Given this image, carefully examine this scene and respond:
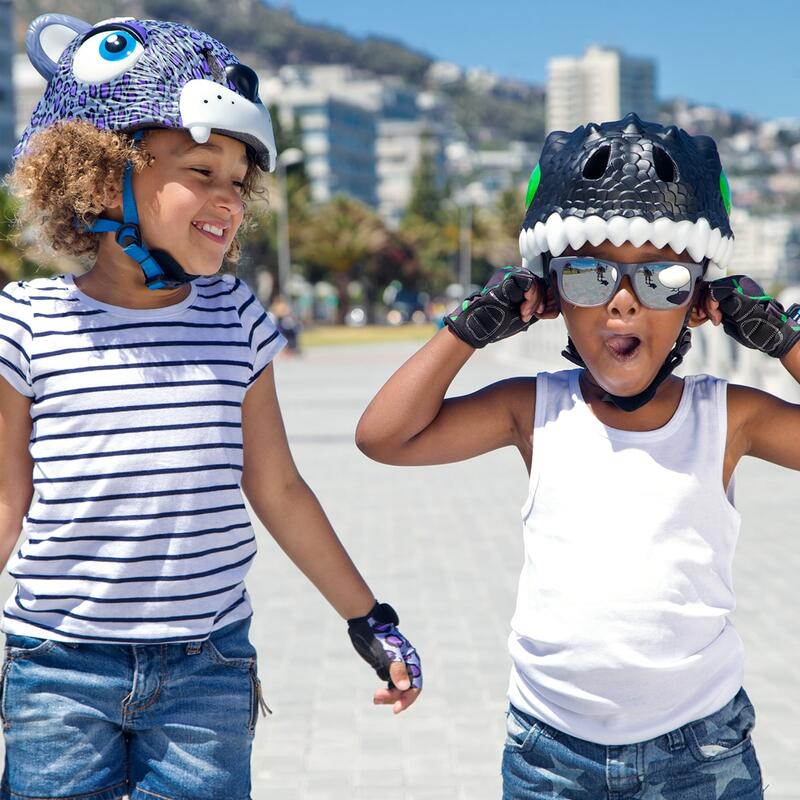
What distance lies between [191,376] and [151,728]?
629 millimetres

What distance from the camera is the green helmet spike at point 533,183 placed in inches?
88.8

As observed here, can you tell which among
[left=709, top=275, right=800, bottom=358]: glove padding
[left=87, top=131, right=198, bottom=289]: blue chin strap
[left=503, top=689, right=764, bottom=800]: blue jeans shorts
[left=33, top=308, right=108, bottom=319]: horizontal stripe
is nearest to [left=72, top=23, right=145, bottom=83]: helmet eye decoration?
[left=87, top=131, right=198, bottom=289]: blue chin strap

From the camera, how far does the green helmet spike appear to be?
2256 mm

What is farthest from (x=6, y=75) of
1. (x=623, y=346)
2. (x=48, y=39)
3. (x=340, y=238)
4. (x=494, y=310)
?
(x=623, y=346)

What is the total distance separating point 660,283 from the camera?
2.13 metres

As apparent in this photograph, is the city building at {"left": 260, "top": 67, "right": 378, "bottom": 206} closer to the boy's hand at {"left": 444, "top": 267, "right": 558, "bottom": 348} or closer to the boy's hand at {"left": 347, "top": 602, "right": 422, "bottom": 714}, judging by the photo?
the boy's hand at {"left": 347, "top": 602, "right": 422, "bottom": 714}

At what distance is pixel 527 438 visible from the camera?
2.33m

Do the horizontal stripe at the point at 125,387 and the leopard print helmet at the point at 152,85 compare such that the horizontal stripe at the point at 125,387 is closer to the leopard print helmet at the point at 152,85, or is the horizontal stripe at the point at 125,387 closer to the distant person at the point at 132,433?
the distant person at the point at 132,433

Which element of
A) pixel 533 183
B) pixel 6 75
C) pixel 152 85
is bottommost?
pixel 6 75

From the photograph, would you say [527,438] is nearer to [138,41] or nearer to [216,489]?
[216,489]

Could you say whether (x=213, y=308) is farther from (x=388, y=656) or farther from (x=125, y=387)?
(x=388, y=656)

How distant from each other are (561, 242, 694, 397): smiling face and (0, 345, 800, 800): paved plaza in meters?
2.21

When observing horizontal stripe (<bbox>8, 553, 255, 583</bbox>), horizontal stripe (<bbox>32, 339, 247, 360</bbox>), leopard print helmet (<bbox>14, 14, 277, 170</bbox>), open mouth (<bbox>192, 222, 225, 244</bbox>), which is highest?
leopard print helmet (<bbox>14, 14, 277, 170</bbox>)

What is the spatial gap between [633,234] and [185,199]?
2.72 feet
